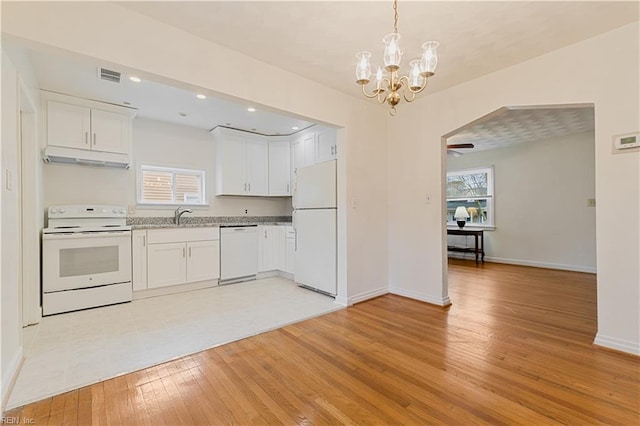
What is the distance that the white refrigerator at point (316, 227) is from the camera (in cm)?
368

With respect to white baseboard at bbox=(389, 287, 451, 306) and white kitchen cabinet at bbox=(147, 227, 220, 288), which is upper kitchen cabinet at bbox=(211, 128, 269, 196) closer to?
white kitchen cabinet at bbox=(147, 227, 220, 288)

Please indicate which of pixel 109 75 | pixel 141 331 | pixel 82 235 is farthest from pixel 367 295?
pixel 109 75

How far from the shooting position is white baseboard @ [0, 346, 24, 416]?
1.68m

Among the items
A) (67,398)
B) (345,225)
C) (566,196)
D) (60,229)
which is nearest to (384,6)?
(345,225)

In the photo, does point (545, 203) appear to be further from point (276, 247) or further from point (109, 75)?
point (109, 75)

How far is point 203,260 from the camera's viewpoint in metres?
4.16

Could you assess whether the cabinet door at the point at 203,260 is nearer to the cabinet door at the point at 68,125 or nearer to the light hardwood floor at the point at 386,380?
the cabinet door at the point at 68,125

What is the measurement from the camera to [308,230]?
4.05 metres

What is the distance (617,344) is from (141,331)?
403cm

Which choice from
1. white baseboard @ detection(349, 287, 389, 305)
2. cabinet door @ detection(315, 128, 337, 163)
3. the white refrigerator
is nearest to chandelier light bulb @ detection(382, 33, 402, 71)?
the white refrigerator

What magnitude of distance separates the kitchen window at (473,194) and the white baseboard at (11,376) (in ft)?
24.3

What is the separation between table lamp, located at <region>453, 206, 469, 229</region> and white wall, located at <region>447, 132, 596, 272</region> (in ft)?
1.96

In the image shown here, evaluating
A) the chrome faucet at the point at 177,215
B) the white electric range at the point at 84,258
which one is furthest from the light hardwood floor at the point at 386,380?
the chrome faucet at the point at 177,215

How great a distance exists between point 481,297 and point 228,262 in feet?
11.7
